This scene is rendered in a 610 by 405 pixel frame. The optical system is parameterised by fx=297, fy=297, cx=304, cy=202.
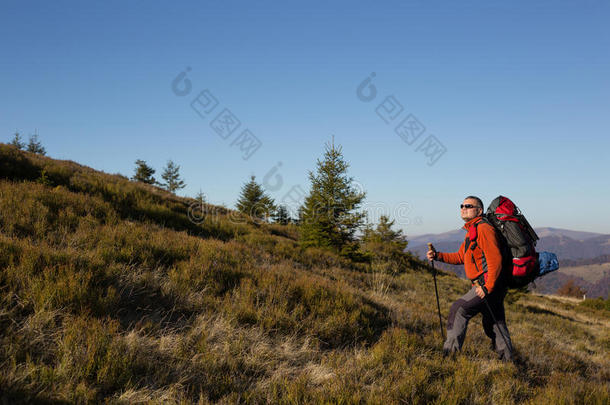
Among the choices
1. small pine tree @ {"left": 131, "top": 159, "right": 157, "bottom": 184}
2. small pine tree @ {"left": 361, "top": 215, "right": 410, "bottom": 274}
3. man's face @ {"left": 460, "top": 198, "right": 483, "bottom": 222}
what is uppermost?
small pine tree @ {"left": 131, "top": 159, "right": 157, "bottom": 184}

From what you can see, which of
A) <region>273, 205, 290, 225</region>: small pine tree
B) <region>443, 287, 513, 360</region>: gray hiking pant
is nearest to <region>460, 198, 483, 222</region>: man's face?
<region>443, 287, 513, 360</region>: gray hiking pant

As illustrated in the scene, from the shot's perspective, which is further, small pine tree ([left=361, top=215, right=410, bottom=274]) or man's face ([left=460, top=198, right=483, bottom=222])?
small pine tree ([left=361, top=215, right=410, bottom=274])

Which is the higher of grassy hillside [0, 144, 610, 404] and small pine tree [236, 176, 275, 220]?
small pine tree [236, 176, 275, 220]

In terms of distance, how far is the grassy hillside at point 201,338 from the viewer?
8.85ft

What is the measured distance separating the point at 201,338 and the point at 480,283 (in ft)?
12.2

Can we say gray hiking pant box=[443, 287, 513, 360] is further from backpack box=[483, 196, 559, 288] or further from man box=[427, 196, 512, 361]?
backpack box=[483, 196, 559, 288]

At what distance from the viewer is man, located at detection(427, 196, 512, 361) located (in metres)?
3.91

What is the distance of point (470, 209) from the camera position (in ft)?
14.2

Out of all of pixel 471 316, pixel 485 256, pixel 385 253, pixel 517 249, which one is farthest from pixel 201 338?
pixel 385 253

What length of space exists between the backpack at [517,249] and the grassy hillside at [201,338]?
51.6 inches

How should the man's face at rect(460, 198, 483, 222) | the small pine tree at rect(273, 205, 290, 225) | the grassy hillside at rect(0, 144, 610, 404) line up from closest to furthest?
1. the grassy hillside at rect(0, 144, 610, 404)
2. the man's face at rect(460, 198, 483, 222)
3. the small pine tree at rect(273, 205, 290, 225)

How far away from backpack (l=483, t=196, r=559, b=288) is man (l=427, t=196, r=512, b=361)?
0.16 meters

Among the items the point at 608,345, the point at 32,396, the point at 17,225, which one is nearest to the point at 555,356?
the point at 32,396

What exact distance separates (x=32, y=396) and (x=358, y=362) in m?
3.13
